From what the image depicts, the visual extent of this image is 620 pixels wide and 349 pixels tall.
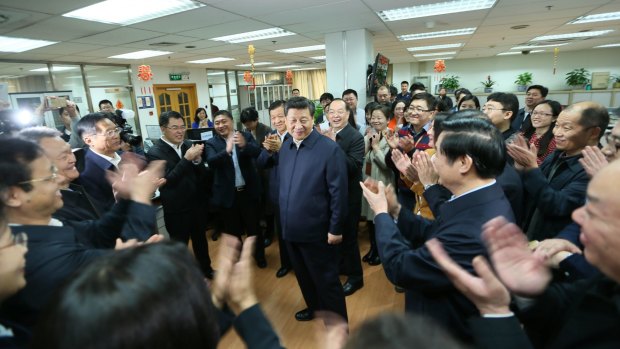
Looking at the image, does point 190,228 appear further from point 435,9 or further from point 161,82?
point 161,82

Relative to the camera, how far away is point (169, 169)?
247cm

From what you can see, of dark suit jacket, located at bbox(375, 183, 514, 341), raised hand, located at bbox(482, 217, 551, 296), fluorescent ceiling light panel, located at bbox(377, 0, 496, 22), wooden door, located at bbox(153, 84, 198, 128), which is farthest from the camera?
wooden door, located at bbox(153, 84, 198, 128)

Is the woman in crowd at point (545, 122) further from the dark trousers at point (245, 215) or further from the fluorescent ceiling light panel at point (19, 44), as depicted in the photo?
the fluorescent ceiling light panel at point (19, 44)

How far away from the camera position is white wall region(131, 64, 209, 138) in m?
8.09

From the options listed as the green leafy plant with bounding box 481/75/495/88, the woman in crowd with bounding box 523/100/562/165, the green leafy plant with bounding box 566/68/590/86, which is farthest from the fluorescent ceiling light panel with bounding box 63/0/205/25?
the green leafy plant with bounding box 566/68/590/86

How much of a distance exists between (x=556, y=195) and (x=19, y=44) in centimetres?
651

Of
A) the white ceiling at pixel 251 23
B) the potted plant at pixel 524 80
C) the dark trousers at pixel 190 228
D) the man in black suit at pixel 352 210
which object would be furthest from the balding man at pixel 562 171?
the potted plant at pixel 524 80

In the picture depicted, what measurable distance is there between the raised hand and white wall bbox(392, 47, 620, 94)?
43.4 ft

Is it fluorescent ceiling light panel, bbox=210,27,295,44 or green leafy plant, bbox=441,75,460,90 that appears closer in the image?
fluorescent ceiling light panel, bbox=210,27,295,44

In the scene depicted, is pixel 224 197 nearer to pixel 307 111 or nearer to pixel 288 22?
pixel 307 111

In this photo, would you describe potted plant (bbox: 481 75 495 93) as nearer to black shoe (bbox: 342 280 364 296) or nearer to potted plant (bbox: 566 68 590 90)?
potted plant (bbox: 566 68 590 90)

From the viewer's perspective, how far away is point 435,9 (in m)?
4.12

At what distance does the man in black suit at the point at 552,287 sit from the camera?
64 cm

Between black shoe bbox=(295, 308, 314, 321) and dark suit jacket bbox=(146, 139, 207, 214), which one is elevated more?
dark suit jacket bbox=(146, 139, 207, 214)
